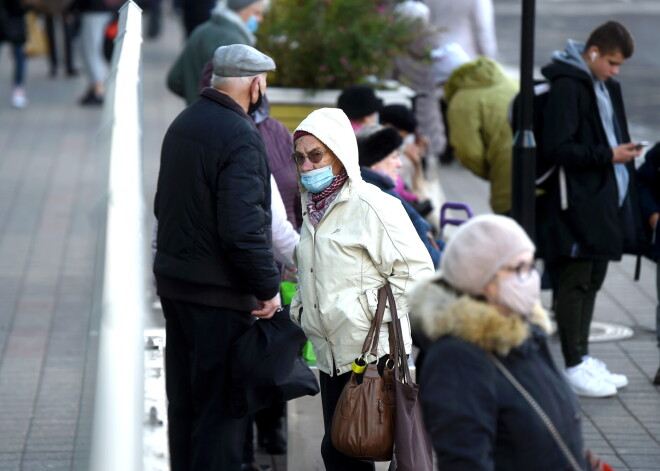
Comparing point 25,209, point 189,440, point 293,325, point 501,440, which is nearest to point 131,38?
point 293,325

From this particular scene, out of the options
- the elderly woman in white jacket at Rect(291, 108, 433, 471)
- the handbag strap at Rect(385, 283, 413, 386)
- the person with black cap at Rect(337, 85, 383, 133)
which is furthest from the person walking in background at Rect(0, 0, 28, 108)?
the handbag strap at Rect(385, 283, 413, 386)

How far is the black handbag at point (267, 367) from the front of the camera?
15.7ft

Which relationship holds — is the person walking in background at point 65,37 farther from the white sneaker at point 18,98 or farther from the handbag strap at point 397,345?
the handbag strap at point 397,345

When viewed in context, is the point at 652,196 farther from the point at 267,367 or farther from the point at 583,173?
the point at 267,367

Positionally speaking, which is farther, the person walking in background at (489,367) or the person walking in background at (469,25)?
the person walking in background at (469,25)

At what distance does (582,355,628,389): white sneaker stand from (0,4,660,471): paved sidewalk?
6cm

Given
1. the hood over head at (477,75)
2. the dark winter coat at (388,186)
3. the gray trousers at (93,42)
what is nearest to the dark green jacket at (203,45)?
the hood over head at (477,75)

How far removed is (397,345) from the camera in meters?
4.42

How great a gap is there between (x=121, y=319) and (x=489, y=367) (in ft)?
3.74

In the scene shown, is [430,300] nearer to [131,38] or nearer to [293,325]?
[293,325]

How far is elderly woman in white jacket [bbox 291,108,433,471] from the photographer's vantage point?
4.43 meters

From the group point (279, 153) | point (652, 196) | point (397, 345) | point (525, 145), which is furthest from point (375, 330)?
point (652, 196)

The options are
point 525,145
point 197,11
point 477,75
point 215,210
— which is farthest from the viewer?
point 197,11

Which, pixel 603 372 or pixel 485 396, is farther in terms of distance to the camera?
pixel 603 372
